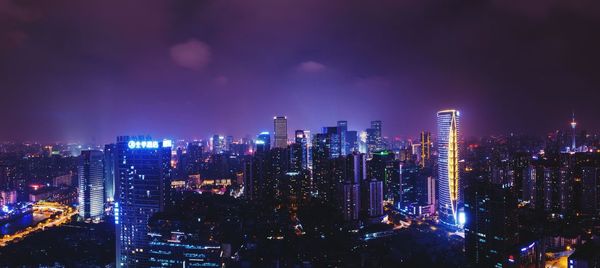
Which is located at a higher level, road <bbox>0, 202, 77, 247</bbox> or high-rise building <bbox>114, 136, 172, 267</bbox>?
high-rise building <bbox>114, 136, 172, 267</bbox>

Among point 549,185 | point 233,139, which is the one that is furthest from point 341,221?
point 233,139

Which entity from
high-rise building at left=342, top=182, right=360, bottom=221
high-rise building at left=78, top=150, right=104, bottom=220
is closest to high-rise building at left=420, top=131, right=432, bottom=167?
high-rise building at left=342, top=182, right=360, bottom=221

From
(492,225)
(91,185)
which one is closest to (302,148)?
(91,185)

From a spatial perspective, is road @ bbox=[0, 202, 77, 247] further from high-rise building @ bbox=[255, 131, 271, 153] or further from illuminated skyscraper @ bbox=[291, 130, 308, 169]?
illuminated skyscraper @ bbox=[291, 130, 308, 169]

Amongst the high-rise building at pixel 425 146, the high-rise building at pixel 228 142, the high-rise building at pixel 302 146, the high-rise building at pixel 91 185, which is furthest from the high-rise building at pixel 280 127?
the high-rise building at pixel 91 185

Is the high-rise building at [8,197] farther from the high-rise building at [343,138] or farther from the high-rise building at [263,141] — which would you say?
the high-rise building at [343,138]
